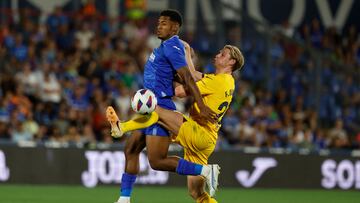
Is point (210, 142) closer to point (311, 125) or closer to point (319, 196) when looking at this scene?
point (319, 196)

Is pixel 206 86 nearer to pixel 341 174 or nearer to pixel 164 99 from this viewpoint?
pixel 164 99

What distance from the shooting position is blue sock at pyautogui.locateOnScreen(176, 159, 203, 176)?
1112cm

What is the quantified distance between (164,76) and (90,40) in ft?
33.3

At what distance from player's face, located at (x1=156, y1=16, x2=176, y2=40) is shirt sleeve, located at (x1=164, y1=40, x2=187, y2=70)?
0.44 feet

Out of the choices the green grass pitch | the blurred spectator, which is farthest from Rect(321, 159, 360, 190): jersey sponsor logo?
the blurred spectator

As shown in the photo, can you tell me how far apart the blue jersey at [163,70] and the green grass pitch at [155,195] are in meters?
3.26

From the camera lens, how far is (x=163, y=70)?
37.2 feet

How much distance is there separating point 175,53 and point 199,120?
2.60 ft

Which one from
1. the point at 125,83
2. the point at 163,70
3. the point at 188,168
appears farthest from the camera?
the point at 125,83

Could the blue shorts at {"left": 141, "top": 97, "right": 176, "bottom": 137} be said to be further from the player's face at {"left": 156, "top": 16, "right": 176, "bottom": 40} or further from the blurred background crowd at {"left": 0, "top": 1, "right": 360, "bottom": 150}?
the blurred background crowd at {"left": 0, "top": 1, "right": 360, "bottom": 150}

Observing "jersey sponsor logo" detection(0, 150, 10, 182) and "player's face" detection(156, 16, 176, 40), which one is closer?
"player's face" detection(156, 16, 176, 40)

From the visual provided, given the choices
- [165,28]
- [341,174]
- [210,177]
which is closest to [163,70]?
[165,28]

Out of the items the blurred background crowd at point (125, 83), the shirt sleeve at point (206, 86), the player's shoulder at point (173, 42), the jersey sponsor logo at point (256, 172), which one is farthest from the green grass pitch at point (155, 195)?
the player's shoulder at point (173, 42)

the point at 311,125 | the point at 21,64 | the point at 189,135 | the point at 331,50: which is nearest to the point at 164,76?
the point at 189,135
